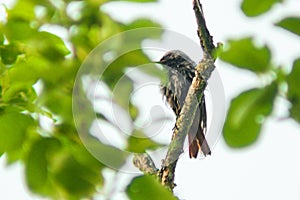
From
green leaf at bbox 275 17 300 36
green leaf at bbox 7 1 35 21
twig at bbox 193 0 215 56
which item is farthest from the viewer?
green leaf at bbox 7 1 35 21

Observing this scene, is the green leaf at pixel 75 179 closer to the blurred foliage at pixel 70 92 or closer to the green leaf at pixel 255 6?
the blurred foliage at pixel 70 92

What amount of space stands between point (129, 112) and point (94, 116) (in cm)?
6

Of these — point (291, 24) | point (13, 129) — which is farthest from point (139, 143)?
point (291, 24)

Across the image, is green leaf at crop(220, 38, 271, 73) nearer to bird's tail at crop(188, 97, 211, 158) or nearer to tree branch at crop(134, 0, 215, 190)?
tree branch at crop(134, 0, 215, 190)

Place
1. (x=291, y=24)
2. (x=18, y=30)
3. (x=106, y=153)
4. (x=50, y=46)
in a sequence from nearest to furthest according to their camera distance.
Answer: (x=291, y=24), (x=106, y=153), (x=50, y=46), (x=18, y=30)

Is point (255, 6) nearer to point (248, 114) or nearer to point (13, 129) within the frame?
point (248, 114)

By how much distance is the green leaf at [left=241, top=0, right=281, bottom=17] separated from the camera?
1.80ft

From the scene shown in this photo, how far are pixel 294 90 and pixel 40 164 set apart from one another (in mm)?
326

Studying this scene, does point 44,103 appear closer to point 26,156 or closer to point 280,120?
point 26,156

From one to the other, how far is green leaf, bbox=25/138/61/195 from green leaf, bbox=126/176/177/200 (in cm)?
10

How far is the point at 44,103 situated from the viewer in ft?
2.64

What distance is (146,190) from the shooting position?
0.59 metres

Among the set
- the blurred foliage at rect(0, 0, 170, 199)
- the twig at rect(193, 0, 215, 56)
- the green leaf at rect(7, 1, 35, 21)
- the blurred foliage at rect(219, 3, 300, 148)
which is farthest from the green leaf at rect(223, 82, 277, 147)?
the green leaf at rect(7, 1, 35, 21)

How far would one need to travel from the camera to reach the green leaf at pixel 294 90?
534 mm
